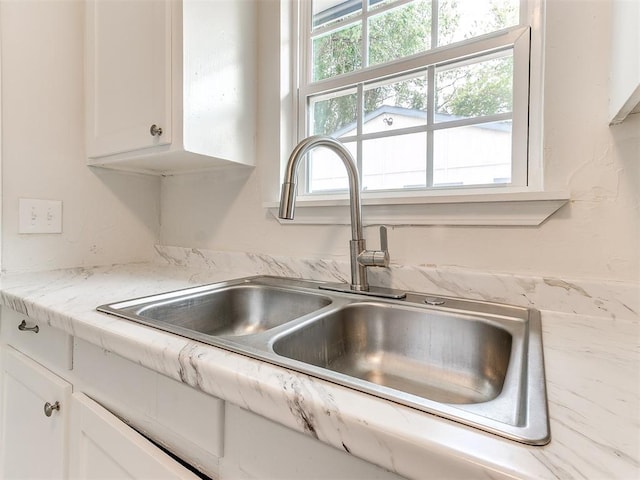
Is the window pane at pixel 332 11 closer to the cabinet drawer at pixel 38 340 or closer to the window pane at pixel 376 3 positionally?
the window pane at pixel 376 3

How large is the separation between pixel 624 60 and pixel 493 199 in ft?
1.15

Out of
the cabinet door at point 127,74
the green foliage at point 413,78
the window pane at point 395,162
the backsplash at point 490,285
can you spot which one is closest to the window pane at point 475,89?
the green foliage at point 413,78

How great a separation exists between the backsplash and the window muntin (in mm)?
288

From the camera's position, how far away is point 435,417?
0.35m

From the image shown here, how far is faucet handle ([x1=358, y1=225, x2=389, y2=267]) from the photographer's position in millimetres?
902

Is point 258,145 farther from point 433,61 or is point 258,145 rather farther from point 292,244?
point 433,61

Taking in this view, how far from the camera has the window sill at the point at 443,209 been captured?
31.9 inches

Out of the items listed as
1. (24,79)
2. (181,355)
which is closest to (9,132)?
(24,79)

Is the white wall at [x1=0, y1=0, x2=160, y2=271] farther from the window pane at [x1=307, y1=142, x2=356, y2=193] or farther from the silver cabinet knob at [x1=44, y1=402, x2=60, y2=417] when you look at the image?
the window pane at [x1=307, y1=142, x2=356, y2=193]

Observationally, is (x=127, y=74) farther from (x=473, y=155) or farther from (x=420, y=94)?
(x=473, y=155)

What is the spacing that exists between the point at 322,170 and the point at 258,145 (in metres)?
0.27

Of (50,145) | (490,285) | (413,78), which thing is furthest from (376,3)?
(50,145)

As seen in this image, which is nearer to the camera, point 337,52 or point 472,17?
point 472,17

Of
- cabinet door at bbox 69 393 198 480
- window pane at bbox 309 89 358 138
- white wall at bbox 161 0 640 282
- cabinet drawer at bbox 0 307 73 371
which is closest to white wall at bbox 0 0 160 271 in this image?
cabinet drawer at bbox 0 307 73 371
